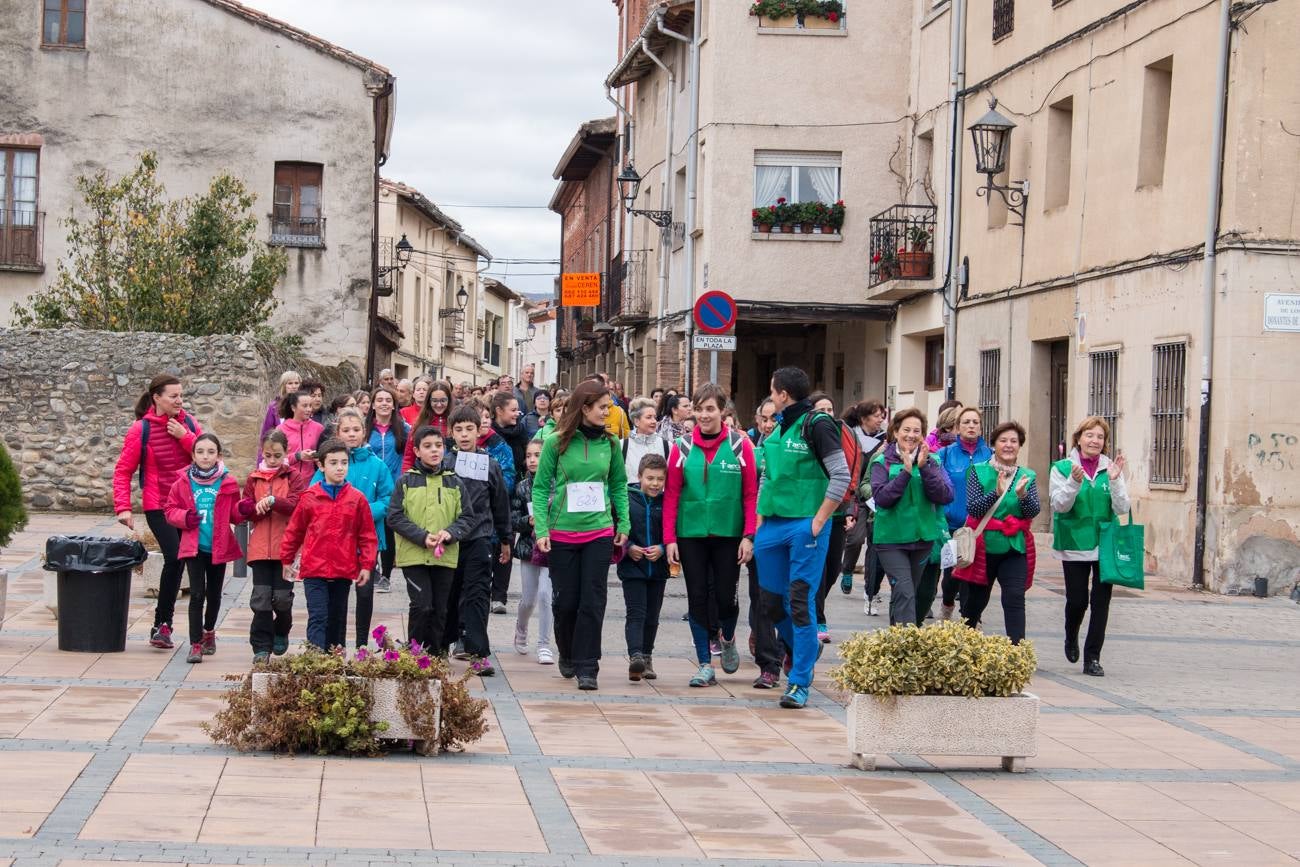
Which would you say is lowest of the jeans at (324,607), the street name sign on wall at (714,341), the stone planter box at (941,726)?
the stone planter box at (941,726)

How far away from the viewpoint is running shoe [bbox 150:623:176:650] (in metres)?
11.1

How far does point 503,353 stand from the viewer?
7919 centimetres

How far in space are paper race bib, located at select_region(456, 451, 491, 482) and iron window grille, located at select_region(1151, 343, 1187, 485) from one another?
9.16 meters

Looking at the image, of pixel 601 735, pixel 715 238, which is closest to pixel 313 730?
pixel 601 735

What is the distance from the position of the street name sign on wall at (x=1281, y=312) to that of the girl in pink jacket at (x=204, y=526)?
10167 mm

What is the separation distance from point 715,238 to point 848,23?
3817 millimetres

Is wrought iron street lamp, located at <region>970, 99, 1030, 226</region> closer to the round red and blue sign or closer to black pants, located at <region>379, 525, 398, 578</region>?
the round red and blue sign

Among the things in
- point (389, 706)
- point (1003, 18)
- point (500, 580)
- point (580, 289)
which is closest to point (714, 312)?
point (1003, 18)

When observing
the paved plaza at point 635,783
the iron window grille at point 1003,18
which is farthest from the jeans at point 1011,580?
the iron window grille at point 1003,18

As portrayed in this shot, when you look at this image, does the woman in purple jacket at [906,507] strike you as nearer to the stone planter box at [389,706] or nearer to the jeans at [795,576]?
the jeans at [795,576]

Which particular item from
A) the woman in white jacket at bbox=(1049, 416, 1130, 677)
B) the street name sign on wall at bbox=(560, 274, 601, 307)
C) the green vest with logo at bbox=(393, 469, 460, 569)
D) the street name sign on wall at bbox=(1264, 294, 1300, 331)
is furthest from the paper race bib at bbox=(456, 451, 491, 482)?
the street name sign on wall at bbox=(560, 274, 601, 307)

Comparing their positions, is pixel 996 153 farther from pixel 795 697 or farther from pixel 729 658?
pixel 795 697

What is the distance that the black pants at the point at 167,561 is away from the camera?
10.9 meters

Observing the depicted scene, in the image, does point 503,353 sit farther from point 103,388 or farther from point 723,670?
point 723,670
